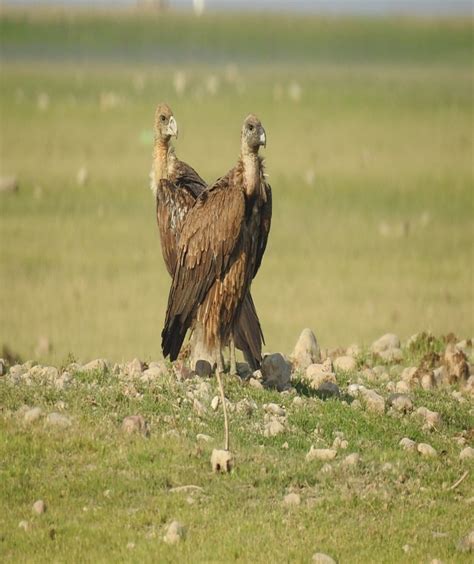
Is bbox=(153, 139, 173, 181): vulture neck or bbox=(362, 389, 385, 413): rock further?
bbox=(153, 139, 173, 181): vulture neck

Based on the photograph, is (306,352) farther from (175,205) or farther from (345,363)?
(175,205)

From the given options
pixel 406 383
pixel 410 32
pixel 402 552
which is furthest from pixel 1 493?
pixel 410 32

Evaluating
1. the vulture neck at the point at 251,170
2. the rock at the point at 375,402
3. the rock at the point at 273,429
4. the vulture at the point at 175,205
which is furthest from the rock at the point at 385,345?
the rock at the point at 273,429

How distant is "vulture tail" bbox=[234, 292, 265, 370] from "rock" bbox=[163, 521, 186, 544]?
2.82m

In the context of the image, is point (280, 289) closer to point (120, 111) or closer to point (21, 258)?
point (21, 258)

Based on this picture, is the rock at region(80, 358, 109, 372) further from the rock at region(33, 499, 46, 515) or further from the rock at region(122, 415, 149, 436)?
the rock at region(33, 499, 46, 515)

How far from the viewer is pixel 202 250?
1007 centimetres

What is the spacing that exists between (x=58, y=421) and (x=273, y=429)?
1.20 m

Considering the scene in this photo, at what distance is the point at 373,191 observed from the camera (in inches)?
974

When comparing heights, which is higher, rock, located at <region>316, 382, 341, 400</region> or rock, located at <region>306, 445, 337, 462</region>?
rock, located at <region>316, 382, 341, 400</region>

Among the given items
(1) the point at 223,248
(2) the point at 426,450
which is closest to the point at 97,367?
(1) the point at 223,248

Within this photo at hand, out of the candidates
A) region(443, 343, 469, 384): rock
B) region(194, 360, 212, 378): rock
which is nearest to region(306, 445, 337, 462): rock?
region(194, 360, 212, 378): rock

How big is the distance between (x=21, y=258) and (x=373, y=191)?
7.25 metres

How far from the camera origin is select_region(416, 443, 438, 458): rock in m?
9.05
